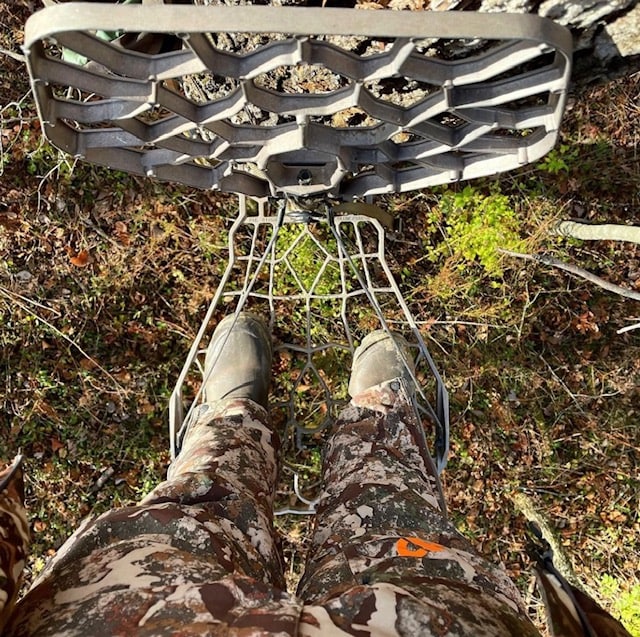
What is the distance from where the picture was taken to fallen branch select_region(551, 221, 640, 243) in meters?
1.90

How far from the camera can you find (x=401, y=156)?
3.93 feet

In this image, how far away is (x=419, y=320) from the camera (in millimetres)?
2236

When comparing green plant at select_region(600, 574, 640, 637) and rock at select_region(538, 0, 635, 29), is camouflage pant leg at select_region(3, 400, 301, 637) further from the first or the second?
green plant at select_region(600, 574, 640, 637)

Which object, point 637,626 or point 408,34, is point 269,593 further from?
point 637,626

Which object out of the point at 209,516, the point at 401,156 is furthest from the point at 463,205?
the point at 209,516

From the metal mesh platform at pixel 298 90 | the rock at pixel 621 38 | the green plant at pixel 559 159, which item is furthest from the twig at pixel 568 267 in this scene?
the rock at pixel 621 38

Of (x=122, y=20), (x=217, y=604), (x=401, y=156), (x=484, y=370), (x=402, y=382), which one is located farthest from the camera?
(x=484, y=370)

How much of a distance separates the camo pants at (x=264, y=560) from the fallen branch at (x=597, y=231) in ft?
2.95

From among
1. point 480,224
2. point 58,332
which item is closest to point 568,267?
point 480,224

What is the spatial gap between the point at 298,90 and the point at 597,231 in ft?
3.78

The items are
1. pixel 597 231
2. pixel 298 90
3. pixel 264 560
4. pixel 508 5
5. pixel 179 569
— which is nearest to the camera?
pixel 179 569

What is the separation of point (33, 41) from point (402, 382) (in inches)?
52.0

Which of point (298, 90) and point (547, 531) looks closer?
point (298, 90)

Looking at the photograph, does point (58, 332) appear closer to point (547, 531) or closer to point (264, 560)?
point (264, 560)
